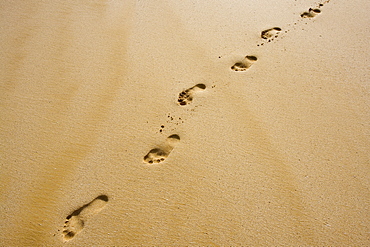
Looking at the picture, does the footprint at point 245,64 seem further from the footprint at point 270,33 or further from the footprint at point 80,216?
the footprint at point 80,216

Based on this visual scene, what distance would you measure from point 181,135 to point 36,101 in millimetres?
953

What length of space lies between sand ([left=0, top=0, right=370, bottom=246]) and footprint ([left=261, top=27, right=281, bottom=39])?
0.02 m

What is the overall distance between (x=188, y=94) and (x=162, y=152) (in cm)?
44

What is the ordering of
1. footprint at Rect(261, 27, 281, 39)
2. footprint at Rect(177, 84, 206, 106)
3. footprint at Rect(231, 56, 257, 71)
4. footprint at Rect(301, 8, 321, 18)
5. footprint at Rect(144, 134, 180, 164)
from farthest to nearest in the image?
footprint at Rect(301, 8, 321, 18) → footprint at Rect(261, 27, 281, 39) → footprint at Rect(231, 56, 257, 71) → footprint at Rect(177, 84, 206, 106) → footprint at Rect(144, 134, 180, 164)

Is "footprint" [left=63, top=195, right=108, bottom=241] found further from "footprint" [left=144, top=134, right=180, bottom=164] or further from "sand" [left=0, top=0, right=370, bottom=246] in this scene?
"footprint" [left=144, top=134, right=180, bottom=164]

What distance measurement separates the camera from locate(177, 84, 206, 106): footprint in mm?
1671

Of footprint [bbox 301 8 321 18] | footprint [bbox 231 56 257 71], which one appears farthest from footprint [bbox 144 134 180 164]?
footprint [bbox 301 8 321 18]

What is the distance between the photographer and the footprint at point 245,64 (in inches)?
72.4

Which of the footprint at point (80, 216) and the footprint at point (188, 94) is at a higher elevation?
the footprint at point (188, 94)

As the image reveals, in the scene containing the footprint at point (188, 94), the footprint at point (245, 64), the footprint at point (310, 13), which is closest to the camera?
the footprint at point (188, 94)

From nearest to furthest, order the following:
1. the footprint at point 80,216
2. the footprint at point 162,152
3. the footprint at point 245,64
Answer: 1. the footprint at point 80,216
2. the footprint at point 162,152
3. the footprint at point 245,64

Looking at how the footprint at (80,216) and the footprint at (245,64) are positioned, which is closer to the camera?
the footprint at (80,216)

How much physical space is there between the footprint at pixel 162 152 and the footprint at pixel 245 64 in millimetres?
671

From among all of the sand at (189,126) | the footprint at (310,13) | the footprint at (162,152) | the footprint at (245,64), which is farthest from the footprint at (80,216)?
the footprint at (310,13)
